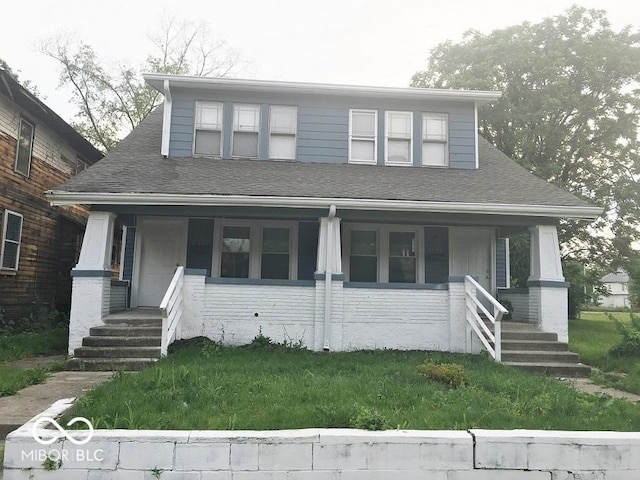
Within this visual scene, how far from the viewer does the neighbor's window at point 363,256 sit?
34.8ft

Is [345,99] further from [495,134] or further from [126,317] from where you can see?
[495,134]

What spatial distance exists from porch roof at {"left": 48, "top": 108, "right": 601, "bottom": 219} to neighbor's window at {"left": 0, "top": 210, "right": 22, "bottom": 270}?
11.0 ft

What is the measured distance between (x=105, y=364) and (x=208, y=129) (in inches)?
214

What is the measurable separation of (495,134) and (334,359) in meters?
14.8

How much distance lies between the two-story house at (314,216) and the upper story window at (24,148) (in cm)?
300

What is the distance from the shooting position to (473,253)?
35.7ft

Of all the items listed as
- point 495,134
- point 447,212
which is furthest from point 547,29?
point 447,212

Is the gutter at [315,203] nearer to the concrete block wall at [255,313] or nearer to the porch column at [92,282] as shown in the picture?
the porch column at [92,282]

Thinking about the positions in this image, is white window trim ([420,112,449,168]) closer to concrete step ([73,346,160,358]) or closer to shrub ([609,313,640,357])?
shrub ([609,313,640,357])

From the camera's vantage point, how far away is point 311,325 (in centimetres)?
868

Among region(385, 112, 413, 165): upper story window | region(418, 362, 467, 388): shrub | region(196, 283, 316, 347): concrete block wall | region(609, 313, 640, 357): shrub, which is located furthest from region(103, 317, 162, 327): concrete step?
region(609, 313, 640, 357): shrub

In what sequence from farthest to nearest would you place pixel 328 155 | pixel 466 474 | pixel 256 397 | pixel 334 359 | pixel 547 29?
1. pixel 547 29
2. pixel 328 155
3. pixel 334 359
4. pixel 256 397
5. pixel 466 474

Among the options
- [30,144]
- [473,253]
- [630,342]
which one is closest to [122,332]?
[30,144]

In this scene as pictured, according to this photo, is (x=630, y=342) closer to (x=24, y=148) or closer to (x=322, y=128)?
(x=322, y=128)
